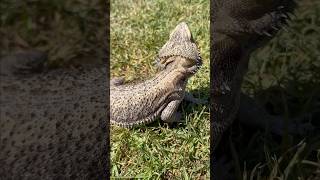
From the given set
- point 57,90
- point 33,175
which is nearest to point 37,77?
point 57,90

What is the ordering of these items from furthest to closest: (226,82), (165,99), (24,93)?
(165,99) < (226,82) < (24,93)

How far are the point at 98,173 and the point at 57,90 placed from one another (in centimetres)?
24

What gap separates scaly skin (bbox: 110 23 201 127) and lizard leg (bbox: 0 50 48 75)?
46cm

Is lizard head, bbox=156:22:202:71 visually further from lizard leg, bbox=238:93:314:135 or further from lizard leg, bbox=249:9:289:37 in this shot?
lizard leg, bbox=249:9:289:37

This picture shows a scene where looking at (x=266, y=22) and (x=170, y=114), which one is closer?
(x=266, y=22)

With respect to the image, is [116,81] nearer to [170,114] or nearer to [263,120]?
[170,114]

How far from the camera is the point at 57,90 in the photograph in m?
1.42

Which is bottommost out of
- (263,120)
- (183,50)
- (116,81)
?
(263,120)

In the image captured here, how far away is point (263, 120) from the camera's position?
182 cm

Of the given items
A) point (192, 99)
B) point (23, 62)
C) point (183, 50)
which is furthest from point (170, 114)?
point (23, 62)

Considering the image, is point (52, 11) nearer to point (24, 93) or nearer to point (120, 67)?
point (24, 93)

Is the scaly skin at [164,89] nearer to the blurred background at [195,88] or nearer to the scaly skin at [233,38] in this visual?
the blurred background at [195,88]

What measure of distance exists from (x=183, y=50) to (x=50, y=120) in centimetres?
70

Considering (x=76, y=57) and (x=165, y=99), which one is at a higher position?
(x=76, y=57)
